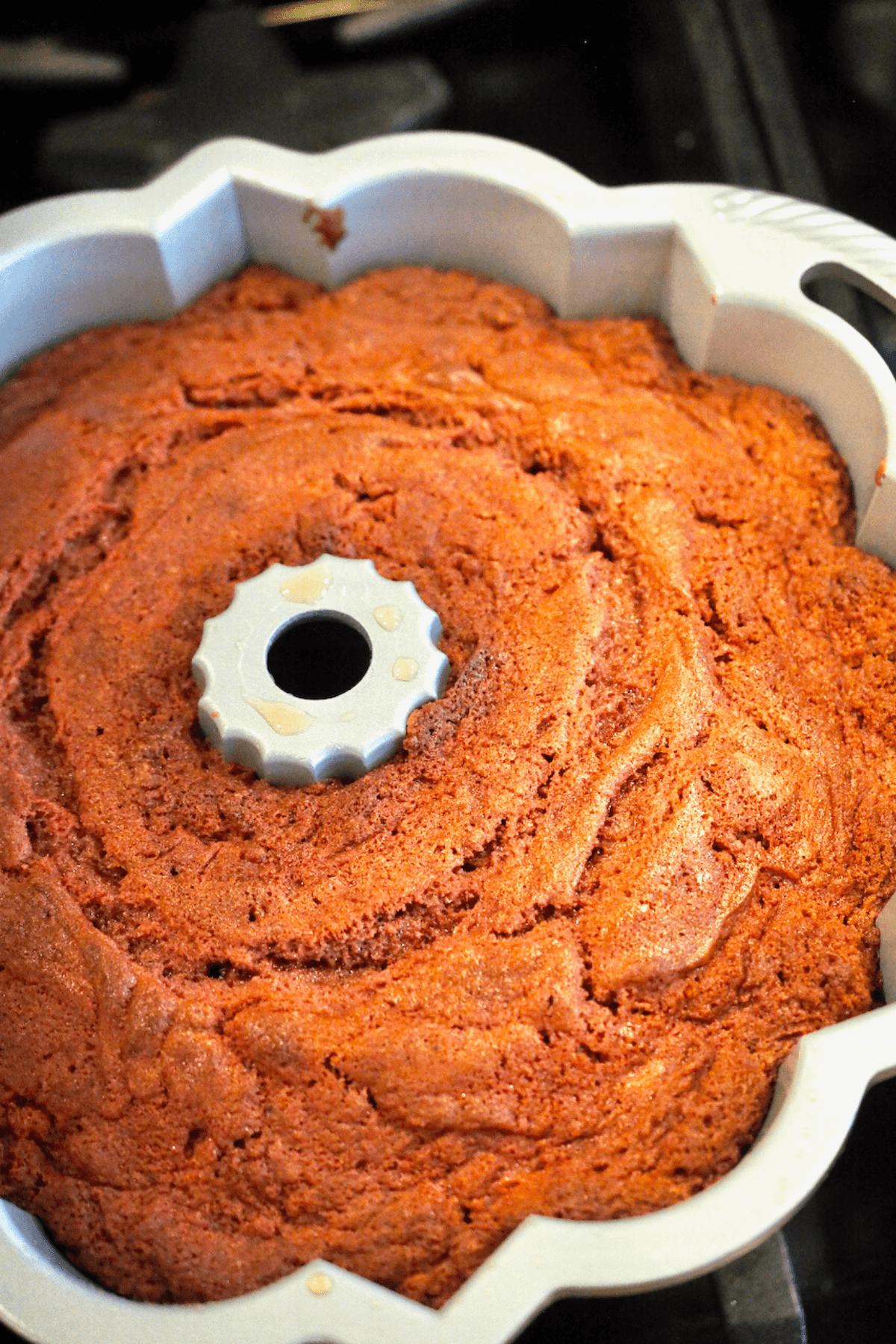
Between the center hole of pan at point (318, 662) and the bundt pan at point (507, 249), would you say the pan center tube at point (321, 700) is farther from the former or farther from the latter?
the bundt pan at point (507, 249)

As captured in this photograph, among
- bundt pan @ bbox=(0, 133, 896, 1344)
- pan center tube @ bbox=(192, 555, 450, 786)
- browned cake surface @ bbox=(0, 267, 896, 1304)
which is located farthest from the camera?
bundt pan @ bbox=(0, 133, 896, 1344)

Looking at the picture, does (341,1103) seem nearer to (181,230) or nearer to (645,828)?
(645,828)

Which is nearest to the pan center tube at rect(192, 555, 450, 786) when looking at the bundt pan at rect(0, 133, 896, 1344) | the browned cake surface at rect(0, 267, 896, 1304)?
the browned cake surface at rect(0, 267, 896, 1304)

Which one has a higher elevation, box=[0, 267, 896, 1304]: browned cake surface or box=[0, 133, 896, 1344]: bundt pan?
box=[0, 133, 896, 1344]: bundt pan

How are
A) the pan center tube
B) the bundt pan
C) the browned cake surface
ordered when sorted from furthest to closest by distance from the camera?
the bundt pan < the pan center tube < the browned cake surface

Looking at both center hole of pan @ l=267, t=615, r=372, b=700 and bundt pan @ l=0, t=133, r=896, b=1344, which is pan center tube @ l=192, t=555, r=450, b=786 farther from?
bundt pan @ l=0, t=133, r=896, b=1344

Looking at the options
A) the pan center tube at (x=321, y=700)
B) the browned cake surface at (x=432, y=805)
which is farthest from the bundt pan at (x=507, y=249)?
the pan center tube at (x=321, y=700)
